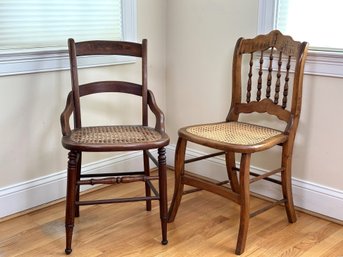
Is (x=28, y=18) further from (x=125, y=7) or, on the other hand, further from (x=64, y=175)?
(x=64, y=175)

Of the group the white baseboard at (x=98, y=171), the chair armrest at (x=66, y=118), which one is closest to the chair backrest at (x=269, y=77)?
the white baseboard at (x=98, y=171)

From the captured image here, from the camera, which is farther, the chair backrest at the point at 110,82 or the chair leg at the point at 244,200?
the chair backrest at the point at 110,82

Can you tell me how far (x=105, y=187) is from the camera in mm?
2803

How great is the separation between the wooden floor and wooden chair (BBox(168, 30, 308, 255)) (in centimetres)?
11

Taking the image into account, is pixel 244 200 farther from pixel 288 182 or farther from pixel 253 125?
pixel 253 125

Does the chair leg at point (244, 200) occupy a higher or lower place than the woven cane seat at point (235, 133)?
lower

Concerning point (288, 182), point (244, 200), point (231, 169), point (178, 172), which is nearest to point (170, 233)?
point (178, 172)

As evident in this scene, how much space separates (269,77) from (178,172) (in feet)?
2.19

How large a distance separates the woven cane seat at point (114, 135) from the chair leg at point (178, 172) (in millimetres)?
154

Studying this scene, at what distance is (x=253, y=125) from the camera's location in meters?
2.35

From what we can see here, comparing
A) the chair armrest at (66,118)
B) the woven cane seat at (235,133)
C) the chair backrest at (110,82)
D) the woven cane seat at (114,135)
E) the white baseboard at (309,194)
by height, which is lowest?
the white baseboard at (309,194)

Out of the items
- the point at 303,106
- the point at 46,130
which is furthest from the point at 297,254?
the point at 46,130

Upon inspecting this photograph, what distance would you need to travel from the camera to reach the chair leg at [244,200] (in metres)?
1.99

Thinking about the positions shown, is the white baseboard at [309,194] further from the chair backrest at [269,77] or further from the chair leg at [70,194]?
the chair leg at [70,194]
